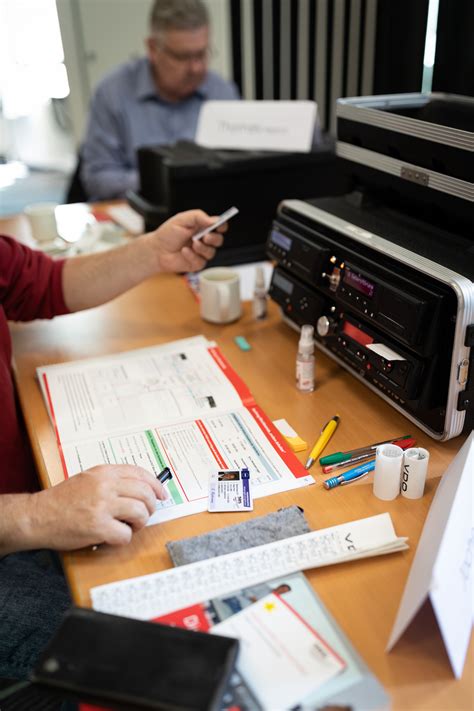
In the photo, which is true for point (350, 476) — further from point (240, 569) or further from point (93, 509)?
point (93, 509)

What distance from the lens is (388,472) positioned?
0.80 metres

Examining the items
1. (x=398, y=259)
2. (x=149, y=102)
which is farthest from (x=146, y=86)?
(x=398, y=259)

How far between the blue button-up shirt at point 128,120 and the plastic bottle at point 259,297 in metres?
1.39

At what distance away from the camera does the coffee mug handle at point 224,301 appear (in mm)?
1251

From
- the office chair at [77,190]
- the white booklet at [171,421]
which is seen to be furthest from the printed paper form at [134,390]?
the office chair at [77,190]

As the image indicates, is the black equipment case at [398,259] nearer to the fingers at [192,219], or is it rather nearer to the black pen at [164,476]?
the fingers at [192,219]

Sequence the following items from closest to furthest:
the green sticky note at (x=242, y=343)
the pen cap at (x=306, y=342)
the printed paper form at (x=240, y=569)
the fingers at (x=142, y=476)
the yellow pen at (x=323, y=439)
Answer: the printed paper form at (x=240, y=569), the fingers at (x=142, y=476), the yellow pen at (x=323, y=439), the pen cap at (x=306, y=342), the green sticky note at (x=242, y=343)

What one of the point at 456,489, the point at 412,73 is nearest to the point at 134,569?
the point at 456,489

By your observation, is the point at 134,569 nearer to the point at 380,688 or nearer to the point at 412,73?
the point at 380,688

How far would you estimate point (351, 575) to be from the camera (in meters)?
0.70

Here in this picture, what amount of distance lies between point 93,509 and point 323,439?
1.16 feet

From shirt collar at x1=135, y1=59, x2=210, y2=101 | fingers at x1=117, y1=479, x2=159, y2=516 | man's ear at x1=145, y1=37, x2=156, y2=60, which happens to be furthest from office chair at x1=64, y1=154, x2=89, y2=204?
fingers at x1=117, y1=479, x2=159, y2=516

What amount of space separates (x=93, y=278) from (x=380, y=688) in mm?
933

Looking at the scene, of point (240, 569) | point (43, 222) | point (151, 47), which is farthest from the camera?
point (151, 47)
